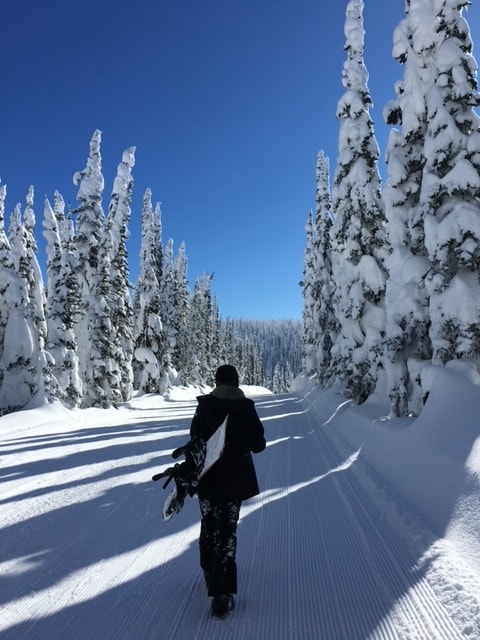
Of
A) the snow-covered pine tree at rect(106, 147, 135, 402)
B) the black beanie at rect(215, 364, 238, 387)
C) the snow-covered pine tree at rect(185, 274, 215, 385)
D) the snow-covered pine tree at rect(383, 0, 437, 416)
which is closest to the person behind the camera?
the black beanie at rect(215, 364, 238, 387)

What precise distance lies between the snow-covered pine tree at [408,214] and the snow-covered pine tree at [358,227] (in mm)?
3989

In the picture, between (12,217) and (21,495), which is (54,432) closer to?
(21,495)

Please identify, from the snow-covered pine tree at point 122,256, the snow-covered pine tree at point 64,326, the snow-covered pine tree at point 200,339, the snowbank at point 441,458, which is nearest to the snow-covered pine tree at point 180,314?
the snow-covered pine tree at point 200,339

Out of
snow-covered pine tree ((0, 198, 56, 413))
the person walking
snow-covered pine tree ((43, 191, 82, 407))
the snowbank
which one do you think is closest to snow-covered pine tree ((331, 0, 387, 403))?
the snowbank

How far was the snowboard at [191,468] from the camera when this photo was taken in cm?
364

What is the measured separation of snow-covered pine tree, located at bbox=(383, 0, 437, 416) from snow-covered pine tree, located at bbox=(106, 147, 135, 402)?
864 inches

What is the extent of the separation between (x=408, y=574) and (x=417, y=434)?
390 cm

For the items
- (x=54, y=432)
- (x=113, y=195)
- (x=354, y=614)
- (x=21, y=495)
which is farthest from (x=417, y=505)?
(x=113, y=195)

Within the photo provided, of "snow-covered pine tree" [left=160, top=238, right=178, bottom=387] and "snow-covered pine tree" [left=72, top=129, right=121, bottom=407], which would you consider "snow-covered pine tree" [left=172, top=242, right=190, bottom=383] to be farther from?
"snow-covered pine tree" [left=72, top=129, right=121, bottom=407]

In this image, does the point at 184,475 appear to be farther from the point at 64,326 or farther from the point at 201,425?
the point at 64,326

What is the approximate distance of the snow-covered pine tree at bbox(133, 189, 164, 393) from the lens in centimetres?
3666

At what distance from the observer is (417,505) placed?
233 inches

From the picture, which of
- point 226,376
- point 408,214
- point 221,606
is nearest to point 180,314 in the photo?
point 408,214

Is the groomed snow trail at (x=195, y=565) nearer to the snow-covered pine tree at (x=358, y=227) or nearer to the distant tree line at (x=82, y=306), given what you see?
the snow-covered pine tree at (x=358, y=227)
